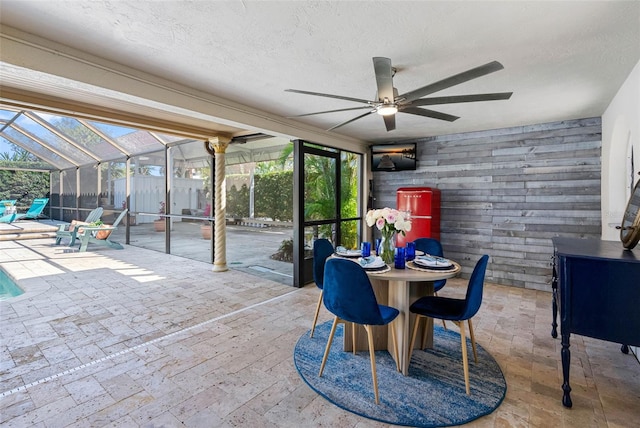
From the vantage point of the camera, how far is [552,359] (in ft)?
8.28

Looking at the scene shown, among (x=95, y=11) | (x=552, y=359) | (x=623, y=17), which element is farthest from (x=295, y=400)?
(x=623, y=17)

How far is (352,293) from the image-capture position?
2055mm

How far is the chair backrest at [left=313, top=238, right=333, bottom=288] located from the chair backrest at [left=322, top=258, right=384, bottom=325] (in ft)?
2.88

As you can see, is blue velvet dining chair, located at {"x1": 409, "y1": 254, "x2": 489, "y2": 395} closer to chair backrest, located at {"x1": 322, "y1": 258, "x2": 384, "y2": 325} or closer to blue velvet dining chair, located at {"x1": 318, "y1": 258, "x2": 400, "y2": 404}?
blue velvet dining chair, located at {"x1": 318, "y1": 258, "x2": 400, "y2": 404}

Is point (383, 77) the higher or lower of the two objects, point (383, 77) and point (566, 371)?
the higher

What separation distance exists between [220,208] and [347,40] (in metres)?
4.07

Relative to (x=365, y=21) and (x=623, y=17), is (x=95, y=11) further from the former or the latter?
(x=623, y=17)

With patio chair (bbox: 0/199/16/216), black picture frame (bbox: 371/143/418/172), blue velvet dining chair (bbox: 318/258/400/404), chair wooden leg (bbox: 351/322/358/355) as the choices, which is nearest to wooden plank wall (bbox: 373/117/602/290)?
black picture frame (bbox: 371/143/418/172)

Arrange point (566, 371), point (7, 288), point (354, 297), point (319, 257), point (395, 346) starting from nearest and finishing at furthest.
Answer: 1. point (566, 371)
2. point (354, 297)
3. point (395, 346)
4. point (319, 257)
5. point (7, 288)

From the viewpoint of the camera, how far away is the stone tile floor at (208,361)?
183 centimetres

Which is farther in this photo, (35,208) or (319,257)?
(35,208)

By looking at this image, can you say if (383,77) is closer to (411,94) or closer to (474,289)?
(411,94)

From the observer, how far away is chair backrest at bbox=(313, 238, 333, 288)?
3.06 meters

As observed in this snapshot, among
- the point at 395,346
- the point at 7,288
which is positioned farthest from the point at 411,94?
the point at 7,288
